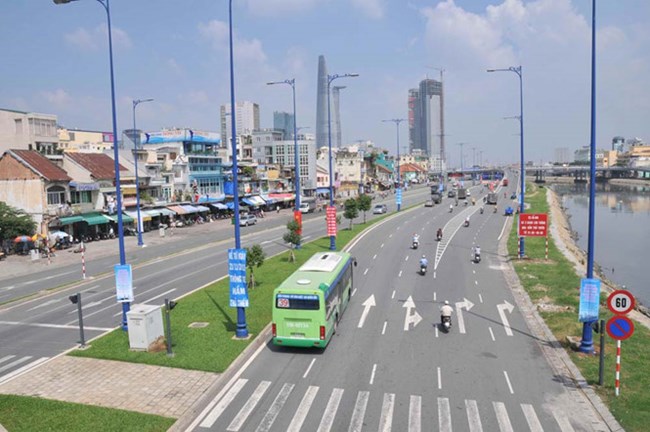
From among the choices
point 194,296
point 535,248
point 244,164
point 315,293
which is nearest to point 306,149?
point 244,164

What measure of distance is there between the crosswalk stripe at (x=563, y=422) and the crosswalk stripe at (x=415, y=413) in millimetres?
3830

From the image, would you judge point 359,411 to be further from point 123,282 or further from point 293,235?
point 293,235

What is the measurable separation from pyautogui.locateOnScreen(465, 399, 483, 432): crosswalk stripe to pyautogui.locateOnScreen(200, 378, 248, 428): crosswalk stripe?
7.21 metres

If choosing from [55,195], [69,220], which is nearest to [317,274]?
[69,220]

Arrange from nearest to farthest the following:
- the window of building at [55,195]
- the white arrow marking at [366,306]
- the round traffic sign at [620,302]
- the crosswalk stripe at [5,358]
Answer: the round traffic sign at [620,302], the crosswalk stripe at [5,358], the white arrow marking at [366,306], the window of building at [55,195]

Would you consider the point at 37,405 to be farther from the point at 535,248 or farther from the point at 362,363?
the point at 535,248

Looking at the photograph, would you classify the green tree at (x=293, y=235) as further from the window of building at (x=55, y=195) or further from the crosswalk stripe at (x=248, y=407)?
the window of building at (x=55, y=195)

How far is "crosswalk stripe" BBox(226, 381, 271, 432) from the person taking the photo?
14491 mm

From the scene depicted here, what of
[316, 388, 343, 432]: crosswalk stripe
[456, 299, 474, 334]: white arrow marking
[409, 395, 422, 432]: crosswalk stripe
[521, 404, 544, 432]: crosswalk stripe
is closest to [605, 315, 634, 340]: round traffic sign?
[521, 404, 544, 432]: crosswalk stripe

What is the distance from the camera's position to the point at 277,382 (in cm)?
1745

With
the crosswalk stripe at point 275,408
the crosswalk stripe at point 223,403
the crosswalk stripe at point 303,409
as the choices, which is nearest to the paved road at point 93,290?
the crosswalk stripe at point 223,403

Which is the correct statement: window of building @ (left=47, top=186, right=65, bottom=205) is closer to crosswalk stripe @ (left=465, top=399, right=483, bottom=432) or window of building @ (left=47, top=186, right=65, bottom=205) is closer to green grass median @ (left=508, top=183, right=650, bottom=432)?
green grass median @ (left=508, top=183, right=650, bottom=432)

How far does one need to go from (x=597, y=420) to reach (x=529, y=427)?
6.95 ft

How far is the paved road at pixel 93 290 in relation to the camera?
874 inches
